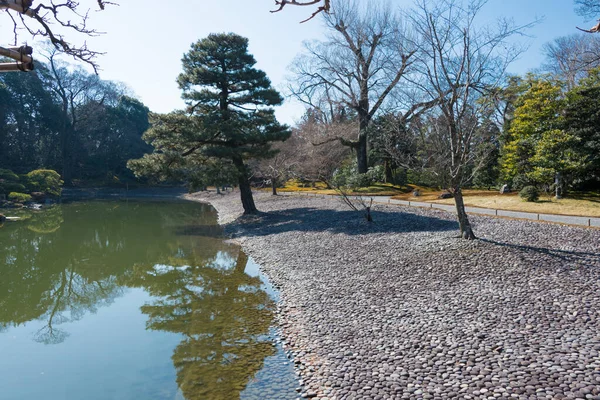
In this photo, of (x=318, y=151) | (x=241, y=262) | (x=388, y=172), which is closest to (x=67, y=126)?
(x=318, y=151)

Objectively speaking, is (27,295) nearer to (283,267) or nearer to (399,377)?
(283,267)

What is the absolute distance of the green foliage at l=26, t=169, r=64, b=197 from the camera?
2987cm

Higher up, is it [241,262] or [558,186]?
[558,186]

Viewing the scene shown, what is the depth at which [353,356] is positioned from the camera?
529 centimetres

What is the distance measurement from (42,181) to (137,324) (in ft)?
93.9

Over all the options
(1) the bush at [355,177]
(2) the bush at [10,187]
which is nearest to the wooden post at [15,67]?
(1) the bush at [355,177]

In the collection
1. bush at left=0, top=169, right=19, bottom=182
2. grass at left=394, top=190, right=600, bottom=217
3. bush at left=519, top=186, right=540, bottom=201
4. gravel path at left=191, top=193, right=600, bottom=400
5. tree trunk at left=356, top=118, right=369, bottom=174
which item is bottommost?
gravel path at left=191, top=193, right=600, bottom=400

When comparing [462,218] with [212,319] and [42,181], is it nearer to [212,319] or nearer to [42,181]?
[212,319]

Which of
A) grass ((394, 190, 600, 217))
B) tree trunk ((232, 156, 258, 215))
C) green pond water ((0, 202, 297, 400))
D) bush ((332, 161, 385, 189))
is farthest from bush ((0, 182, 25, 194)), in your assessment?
grass ((394, 190, 600, 217))

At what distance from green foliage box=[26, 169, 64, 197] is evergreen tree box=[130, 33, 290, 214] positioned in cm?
1738

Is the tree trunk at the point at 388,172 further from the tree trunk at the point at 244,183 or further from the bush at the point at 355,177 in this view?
the tree trunk at the point at 244,183

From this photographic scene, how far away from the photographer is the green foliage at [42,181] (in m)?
29.9

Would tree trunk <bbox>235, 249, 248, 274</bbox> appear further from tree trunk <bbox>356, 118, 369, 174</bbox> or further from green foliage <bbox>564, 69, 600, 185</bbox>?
tree trunk <bbox>356, 118, 369, 174</bbox>

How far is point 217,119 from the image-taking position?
1808cm
